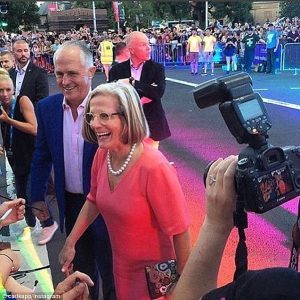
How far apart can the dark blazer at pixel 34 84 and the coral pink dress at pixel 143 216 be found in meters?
2.45

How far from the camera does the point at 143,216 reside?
80.4 inches

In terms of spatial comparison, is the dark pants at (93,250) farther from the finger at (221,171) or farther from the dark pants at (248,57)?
the dark pants at (248,57)

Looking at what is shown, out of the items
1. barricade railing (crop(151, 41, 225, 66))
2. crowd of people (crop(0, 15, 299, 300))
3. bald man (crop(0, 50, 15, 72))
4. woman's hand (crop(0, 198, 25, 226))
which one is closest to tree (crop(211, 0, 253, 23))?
barricade railing (crop(151, 41, 225, 66))

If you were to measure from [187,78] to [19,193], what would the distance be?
13905 millimetres

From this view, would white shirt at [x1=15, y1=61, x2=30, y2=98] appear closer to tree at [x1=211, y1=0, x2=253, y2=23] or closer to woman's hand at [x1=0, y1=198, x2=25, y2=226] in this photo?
woman's hand at [x1=0, y1=198, x2=25, y2=226]

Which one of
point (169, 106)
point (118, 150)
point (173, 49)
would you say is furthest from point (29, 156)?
point (173, 49)

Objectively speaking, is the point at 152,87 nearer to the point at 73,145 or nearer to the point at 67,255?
the point at 73,145

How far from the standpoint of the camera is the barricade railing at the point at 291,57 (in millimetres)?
18953

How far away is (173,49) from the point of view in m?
24.2

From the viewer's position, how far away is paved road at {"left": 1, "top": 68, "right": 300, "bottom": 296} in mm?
3980

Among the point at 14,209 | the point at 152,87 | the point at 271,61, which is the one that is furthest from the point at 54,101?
the point at 271,61

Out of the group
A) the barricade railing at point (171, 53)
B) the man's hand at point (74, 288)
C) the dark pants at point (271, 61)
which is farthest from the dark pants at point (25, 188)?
the barricade railing at point (171, 53)

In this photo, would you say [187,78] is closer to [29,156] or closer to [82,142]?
[29,156]

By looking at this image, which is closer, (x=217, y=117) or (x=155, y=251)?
(x=155, y=251)
